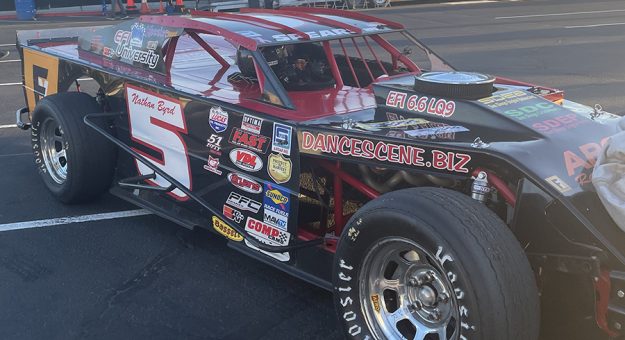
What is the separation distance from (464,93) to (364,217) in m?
0.95

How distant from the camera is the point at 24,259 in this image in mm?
4340

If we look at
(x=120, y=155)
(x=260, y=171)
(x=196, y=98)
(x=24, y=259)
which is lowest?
(x=24, y=259)

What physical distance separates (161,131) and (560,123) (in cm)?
241

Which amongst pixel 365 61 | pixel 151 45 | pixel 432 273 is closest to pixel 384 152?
pixel 432 273

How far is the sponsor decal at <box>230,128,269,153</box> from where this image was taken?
3.57m

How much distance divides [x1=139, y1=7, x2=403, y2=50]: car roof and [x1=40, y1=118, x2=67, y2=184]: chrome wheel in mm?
1160

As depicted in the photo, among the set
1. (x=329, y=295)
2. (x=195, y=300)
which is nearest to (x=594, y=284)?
(x=329, y=295)

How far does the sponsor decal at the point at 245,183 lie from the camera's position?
3693 mm

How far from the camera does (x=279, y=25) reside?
428 centimetres

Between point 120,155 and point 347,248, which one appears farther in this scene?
point 120,155

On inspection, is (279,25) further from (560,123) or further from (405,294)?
(405,294)

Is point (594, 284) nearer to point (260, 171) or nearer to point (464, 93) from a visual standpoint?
point (464, 93)

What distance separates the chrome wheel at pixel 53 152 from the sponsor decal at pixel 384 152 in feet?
8.77

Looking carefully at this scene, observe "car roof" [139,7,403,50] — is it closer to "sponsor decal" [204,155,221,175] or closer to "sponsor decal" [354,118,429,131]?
"sponsor decal" [204,155,221,175]
